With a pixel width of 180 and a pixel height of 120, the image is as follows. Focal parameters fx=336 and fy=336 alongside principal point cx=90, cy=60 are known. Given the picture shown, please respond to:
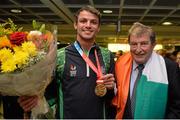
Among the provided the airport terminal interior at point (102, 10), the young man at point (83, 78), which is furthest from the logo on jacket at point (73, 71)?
the airport terminal interior at point (102, 10)

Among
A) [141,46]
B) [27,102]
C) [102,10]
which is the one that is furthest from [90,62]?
[102,10]

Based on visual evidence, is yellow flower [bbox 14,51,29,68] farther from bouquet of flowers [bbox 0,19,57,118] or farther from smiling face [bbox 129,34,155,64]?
smiling face [bbox 129,34,155,64]

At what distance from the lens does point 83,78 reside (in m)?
2.01

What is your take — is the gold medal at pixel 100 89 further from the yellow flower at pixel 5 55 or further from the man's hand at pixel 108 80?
the yellow flower at pixel 5 55

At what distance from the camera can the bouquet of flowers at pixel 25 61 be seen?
148cm

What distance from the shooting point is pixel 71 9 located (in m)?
7.66

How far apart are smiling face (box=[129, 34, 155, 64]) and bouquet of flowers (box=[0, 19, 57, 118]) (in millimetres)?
595

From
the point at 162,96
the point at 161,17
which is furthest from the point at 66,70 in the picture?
the point at 161,17

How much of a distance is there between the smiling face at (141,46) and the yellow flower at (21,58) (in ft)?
2.47

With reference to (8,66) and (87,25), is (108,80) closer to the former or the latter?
(87,25)

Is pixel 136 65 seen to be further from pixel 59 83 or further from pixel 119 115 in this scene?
pixel 59 83

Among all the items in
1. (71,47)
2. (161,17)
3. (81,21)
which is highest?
(161,17)

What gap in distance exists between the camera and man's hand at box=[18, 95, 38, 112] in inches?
65.3

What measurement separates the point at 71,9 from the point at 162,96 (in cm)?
586
